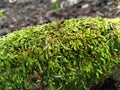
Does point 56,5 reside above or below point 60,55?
below

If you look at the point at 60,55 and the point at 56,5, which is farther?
the point at 56,5

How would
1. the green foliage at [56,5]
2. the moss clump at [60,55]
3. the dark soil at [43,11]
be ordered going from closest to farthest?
the moss clump at [60,55] < the dark soil at [43,11] < the green foliage at [56,5]

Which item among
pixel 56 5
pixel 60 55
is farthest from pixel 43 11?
pixel 60 55

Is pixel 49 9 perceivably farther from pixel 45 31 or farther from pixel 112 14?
pixel 45 31

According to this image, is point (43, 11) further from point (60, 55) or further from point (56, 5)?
point (60, 55)

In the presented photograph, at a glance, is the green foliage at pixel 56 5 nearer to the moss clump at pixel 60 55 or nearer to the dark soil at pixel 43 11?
the dark soil at pixel 43 11

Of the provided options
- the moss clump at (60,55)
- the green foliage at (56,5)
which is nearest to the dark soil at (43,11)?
the green foliage at (56,5)
